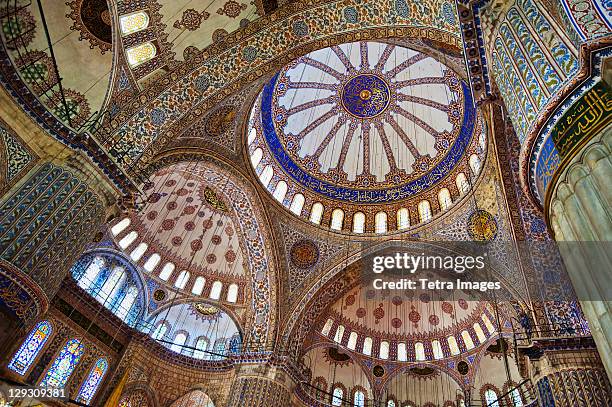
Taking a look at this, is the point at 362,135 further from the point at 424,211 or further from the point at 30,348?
the point at 30,348

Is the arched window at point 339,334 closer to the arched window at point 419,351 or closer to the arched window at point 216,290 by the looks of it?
the arched window at point 419,351

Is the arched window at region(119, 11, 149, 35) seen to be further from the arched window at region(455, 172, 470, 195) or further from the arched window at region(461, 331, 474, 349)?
the arched window at region(461, 331, 474, 349)

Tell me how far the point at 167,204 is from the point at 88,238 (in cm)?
709

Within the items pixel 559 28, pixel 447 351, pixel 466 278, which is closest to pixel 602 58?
pixel 559 28

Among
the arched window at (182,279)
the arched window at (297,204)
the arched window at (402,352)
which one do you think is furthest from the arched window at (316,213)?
the arched window at (402,352)

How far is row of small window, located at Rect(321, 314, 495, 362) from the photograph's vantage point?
460 inches

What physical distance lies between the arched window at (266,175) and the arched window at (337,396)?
682 centimetres

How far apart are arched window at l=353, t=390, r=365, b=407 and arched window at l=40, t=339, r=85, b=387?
7.98 m

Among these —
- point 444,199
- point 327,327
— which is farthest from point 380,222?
point 327,327

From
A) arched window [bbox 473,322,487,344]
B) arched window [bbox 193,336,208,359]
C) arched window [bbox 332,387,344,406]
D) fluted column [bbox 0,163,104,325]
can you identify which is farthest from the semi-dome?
fluted column [bbox 0,163,104,325]

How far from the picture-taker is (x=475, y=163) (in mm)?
10484

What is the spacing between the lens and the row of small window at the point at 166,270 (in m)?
12.0

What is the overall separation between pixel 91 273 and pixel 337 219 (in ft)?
24.0

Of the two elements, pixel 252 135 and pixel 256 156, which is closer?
pixel 252 135
